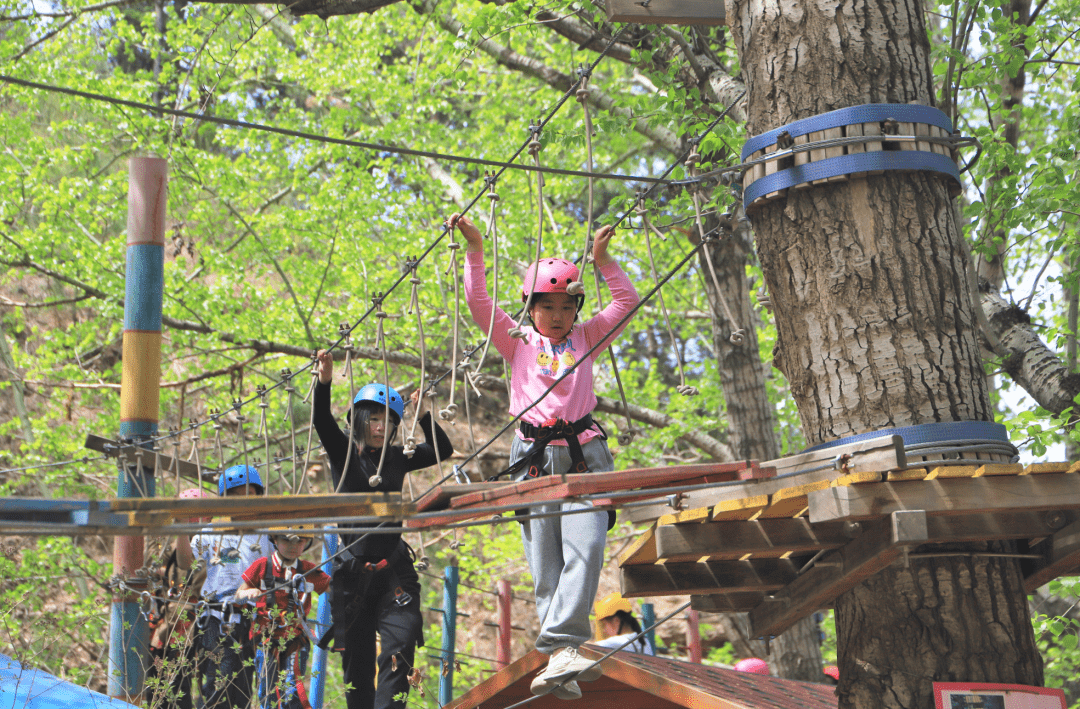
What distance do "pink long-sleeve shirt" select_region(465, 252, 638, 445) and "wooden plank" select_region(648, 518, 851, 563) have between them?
39.7 inches

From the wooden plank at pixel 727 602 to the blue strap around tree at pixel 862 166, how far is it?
163 centimetres

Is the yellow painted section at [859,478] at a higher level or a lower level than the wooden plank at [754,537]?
higher

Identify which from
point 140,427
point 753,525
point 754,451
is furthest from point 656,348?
point 753,525

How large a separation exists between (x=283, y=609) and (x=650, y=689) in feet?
6.28

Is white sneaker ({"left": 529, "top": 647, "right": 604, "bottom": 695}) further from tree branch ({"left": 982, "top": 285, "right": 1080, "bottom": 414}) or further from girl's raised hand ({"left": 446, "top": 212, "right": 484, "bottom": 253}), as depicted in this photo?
tree branch ({"left": 982, "top": 285, "right": 1080, "bottom": 414})

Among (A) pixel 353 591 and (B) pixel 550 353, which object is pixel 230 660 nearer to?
(A) pixel 353 591

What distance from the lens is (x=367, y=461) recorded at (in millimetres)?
4891

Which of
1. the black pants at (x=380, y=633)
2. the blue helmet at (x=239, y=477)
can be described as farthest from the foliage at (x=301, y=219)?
the black pants at (x=380, y=633)

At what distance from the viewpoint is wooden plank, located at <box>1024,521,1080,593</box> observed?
3068mm

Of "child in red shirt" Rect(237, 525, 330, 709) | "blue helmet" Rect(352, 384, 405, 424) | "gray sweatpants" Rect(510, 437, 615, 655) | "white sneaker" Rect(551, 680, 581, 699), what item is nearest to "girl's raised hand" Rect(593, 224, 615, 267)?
"gray sweatpants" Rect(510, 437, 615, 655)

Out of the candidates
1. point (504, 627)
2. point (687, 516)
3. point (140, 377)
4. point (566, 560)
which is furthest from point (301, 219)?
point (687, 516)

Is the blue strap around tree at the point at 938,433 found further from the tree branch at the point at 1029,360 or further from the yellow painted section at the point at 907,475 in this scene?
the tree branch at the point at 1029,360

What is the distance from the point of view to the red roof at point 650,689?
471 cm

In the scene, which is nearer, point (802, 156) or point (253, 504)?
point (253, 504)
